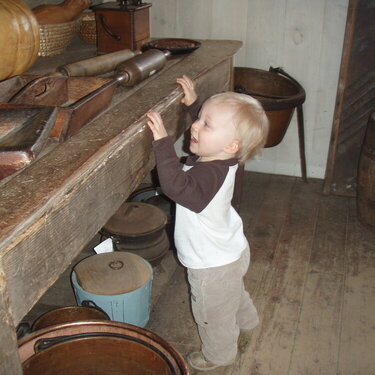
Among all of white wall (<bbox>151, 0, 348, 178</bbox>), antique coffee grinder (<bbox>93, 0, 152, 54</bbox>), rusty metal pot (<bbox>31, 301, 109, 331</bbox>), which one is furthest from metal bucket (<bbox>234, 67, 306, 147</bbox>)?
rusty metal pot (<bbox>31, 301, 109, 331</bbox>)

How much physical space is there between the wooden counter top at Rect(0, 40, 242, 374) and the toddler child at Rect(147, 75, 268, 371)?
0.32 ft

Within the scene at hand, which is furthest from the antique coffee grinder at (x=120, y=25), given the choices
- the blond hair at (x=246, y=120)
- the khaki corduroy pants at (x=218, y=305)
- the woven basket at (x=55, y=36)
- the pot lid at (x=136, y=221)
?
the khaki corduroy pants at (x=218, y=305)

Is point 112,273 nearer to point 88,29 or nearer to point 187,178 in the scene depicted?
point 187,178

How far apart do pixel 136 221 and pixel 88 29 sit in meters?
0.90

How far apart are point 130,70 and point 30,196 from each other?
0.76m

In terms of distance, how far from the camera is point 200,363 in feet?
5.53

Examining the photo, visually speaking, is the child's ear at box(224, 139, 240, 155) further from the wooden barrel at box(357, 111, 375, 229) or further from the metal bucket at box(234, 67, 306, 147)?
the wooden barrel at box(357, 111, 375, 229)

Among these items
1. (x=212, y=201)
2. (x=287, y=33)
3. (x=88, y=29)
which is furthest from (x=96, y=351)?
(x=287, y=33)

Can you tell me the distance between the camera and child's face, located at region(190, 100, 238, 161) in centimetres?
139

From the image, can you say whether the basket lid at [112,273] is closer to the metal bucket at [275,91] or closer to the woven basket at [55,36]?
the woven basket at [55,36]

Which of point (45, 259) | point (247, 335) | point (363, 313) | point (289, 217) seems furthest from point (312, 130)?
point (45, 259)

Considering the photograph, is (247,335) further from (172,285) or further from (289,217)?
(289,217)

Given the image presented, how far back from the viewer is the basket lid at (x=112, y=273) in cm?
168

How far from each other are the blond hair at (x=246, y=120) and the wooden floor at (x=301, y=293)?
77cm
